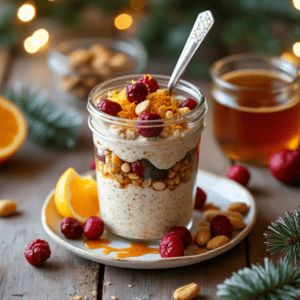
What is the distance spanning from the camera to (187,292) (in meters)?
0.90

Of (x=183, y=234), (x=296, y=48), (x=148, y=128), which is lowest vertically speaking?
(x=183, y=234)

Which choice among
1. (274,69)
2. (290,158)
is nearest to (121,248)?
(290,158)

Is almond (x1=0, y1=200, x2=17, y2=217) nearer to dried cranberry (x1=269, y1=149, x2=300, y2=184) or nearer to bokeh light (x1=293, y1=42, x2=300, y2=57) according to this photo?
dried cranberry (x1=269, y1=149, x2=300, y2=184)

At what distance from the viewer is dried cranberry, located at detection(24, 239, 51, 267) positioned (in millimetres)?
978

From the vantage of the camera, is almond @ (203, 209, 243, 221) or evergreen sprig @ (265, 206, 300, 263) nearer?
evergreen sprig @ (265, 206, 300, 263)

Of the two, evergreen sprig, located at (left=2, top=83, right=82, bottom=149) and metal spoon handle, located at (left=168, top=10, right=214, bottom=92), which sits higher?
metal spoon handle, located at (left=168, top=10, right=214, bottom=92)

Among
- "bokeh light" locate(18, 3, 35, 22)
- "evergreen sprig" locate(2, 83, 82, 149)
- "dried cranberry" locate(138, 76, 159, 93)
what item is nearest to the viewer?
"dried cranberry" locate(138, 76, 159, 93)

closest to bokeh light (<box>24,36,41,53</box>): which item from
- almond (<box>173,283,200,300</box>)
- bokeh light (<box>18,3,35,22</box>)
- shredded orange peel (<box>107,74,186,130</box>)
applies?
bokeh light (<box>18,3,35,22</box>)

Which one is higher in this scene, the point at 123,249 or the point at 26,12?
the point at 26,12

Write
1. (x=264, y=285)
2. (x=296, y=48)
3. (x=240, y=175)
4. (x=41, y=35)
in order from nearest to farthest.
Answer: (x=264, y=285), (x=240, y=175), (x=296, y=48), (x=41, y=35)

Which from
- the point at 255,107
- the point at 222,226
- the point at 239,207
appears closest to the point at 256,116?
the point at 255,107

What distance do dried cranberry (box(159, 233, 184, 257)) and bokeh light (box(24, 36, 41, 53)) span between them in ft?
4.89

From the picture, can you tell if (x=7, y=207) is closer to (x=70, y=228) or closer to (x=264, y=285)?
(x=70, y=228)

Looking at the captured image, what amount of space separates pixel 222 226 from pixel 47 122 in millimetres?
757
